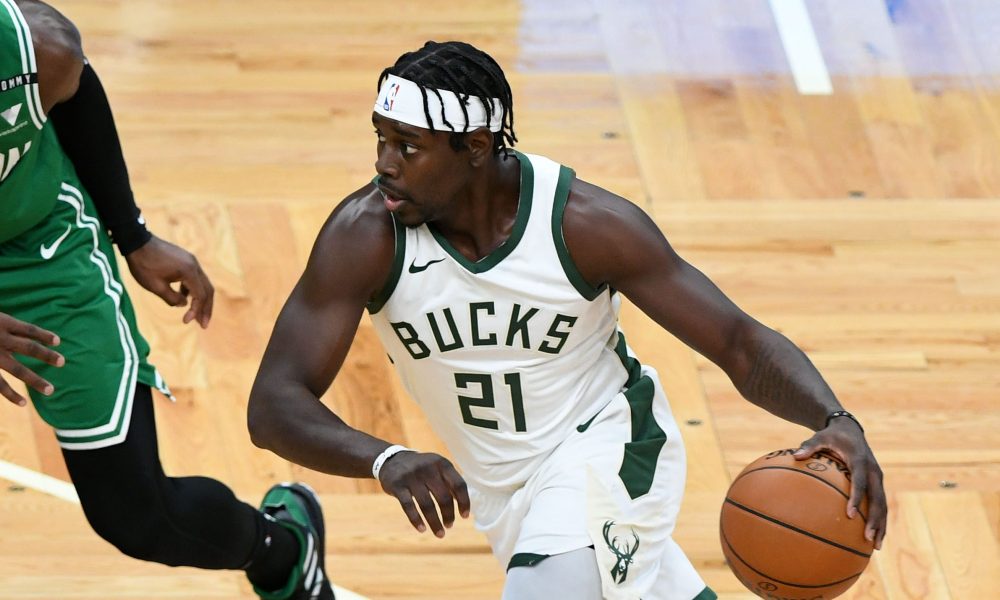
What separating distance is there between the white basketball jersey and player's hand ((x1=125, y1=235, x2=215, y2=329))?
1.64ft

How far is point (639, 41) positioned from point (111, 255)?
3596 millimetres

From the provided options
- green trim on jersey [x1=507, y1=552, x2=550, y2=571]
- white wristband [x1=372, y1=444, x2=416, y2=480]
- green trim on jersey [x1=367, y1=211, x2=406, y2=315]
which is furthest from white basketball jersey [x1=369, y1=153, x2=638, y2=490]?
white wristband [x1=372, y1=444, x2=416, y2=480]

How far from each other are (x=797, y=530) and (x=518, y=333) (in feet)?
2.09

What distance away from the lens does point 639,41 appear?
655cm

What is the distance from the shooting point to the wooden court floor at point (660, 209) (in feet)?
13.2

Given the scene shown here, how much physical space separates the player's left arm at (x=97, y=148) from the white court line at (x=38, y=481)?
0.92 meters

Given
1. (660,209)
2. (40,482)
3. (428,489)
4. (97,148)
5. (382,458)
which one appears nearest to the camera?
(428,489)

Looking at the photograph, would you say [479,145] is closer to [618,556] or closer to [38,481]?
[618,556]

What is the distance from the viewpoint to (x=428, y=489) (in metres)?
2.61

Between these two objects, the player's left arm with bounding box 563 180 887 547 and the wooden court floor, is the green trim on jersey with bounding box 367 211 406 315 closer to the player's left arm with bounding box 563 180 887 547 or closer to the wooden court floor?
the player's left arm with bounding box 563 180 887 547

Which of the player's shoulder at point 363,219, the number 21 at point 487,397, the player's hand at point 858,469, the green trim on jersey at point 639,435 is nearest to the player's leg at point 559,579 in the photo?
the green trim on jersey at point 639,435

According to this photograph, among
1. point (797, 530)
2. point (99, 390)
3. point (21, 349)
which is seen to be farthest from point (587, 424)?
point (21, 349)

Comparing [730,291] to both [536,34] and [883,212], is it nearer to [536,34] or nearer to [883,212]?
[883,212]

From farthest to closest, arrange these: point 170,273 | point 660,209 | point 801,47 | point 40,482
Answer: point 801,47, point 660,209, point 40,482, point 170,273
